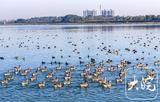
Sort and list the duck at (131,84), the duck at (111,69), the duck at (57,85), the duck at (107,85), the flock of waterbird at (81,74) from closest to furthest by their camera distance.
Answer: the duck at (131,84) → the duck at (107,85) → the duck at (57,85) → the flock of waterbird at (81,74) → the duck at (111,69)

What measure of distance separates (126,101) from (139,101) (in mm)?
1067

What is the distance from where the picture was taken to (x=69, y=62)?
197ft

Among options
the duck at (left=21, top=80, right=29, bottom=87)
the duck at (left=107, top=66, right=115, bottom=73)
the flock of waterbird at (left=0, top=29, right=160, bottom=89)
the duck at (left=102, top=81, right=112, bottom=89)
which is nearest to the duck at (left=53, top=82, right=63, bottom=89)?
the flock of waterbird at (left=0, top=29, right=160, bottom=89)

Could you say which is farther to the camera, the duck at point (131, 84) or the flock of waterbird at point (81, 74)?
the flock of waterbird at point (81, 74)

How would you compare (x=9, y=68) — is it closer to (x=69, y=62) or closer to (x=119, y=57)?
(x=69, y=62)

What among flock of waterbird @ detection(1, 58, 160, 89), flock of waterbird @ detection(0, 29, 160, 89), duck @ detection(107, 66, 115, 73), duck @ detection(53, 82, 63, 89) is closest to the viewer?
duck @ detection(53, 82, 63, 89)

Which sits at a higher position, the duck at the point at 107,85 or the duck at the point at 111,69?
the duck at the point at 107,85

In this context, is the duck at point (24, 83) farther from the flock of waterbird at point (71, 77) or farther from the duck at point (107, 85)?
the duck at point (107, 85)

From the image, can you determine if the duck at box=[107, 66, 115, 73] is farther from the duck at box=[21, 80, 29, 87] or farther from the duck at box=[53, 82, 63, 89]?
the duck at box=[21, 80, 29, 87]

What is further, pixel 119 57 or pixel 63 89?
pixel 119 57

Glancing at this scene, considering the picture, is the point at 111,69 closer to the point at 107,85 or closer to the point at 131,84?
the point at 107,85

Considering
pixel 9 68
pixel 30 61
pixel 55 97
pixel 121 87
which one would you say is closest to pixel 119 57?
pixel 30 61

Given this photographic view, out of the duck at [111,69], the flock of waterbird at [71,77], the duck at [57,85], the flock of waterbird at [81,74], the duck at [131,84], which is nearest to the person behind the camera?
the duck at [131,84]

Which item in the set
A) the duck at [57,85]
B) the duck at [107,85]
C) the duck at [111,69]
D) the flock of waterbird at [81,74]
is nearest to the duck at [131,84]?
the flock of waterbird at [81,74]
